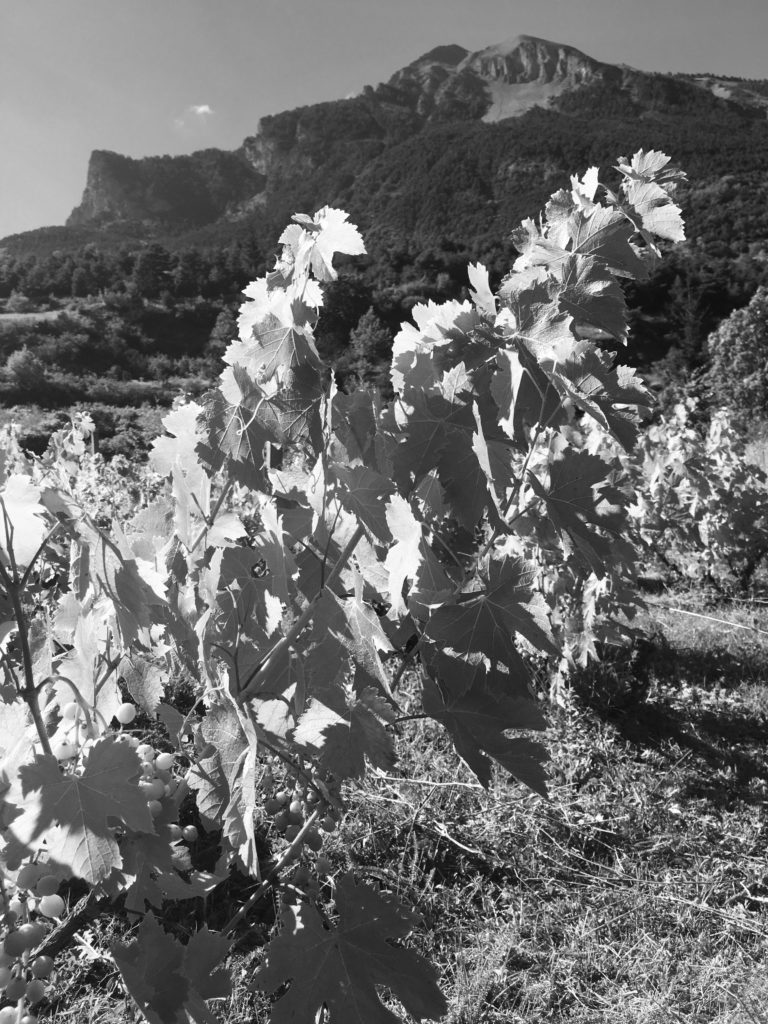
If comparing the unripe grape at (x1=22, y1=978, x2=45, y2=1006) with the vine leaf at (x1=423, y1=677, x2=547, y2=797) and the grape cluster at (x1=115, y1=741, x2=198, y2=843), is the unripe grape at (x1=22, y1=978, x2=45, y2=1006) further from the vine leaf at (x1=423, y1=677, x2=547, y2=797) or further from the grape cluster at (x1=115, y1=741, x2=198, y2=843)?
the vine leaf at (x1=423, y1=677, x2=547, y2=797)

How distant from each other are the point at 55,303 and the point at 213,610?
60.1 m

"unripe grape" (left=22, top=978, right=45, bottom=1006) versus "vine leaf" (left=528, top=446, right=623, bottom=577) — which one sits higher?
"vine leaf" (left=528, top=446, right=623, bottom=577)

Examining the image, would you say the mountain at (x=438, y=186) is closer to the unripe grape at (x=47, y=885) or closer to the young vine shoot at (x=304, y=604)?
the young vine shoot at (x=304, y=604)

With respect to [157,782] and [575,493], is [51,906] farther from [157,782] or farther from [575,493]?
[575,493]

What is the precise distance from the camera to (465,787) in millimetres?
2840

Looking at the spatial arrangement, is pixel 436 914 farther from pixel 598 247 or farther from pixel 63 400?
pixel 63 400

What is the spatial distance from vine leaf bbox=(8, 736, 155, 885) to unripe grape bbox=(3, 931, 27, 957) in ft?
0.66

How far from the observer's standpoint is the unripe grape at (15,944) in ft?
2.84

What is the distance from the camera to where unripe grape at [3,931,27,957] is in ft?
2.84

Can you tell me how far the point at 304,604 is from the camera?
3.50 ft

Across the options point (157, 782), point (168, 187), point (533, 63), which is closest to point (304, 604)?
point (157, 782)

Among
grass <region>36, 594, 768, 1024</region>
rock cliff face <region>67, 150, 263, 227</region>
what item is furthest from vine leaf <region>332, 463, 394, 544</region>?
rock cliff face <region>67, 150, 263, 227</region>

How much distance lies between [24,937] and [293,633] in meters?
0.52

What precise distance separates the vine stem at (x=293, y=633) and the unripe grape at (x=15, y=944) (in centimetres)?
40
